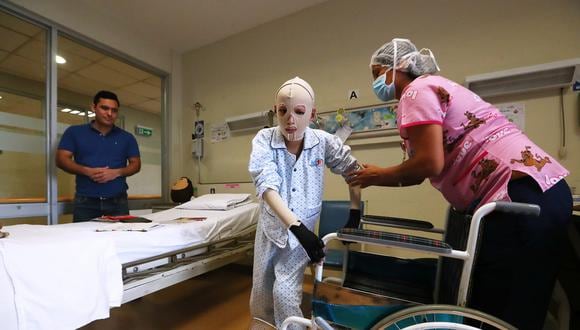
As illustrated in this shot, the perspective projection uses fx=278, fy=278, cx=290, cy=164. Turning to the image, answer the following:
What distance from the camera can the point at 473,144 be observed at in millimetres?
864

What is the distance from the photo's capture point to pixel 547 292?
768mm

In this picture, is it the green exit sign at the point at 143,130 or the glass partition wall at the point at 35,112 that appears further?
the green exit sign at the point at 143,130

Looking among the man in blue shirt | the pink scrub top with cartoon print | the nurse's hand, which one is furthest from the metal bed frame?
the pink scrub top with cartoon print

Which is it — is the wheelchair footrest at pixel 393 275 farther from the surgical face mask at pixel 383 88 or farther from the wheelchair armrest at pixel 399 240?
the surgical face mask at pixel 383 88

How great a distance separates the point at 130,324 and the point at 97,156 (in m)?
1.33

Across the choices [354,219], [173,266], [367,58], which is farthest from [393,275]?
[367,58]

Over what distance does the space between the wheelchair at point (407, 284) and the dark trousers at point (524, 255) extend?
0.20 ft

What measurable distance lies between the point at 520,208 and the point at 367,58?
1.96 m

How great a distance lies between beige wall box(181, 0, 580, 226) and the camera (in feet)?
5.72

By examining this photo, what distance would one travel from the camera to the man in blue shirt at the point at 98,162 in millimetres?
2195

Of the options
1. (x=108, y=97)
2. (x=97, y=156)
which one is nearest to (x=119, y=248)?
(x=97, y=156)

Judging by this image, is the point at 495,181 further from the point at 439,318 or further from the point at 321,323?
the point at 321,323

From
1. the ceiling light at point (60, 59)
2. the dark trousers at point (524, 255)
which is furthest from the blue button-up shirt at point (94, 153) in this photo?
the dark trousers at point (524, 255)

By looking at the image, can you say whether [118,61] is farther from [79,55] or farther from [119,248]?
[119,248]
